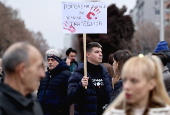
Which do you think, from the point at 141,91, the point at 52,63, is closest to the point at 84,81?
the point at 52,63

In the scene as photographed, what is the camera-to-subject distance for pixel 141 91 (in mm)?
3469

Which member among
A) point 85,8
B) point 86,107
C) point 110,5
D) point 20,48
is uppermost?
point 110,5

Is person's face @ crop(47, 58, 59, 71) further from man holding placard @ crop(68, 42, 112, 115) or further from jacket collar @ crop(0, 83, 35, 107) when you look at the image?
jacket collar @ crop(0, 83, 35, 107)

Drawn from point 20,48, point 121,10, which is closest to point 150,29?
point 121,10

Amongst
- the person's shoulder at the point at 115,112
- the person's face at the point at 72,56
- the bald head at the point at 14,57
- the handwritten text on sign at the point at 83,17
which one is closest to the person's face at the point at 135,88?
the person's shoulder at the point at 115,112

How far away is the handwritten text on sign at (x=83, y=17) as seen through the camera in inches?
294

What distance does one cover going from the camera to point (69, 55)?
12.1 m

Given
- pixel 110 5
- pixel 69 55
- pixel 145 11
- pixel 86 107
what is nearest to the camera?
pixel 86 107

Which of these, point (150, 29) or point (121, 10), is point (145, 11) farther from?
point (121, 10)

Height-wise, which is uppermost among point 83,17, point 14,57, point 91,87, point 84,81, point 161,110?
point 83,17

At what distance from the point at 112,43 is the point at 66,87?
3516 centimetres

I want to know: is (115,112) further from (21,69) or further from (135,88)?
(21,69)

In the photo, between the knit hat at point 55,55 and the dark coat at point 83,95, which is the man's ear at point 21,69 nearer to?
the dark coat at point 83,95

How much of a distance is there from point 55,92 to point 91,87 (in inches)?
28.0
